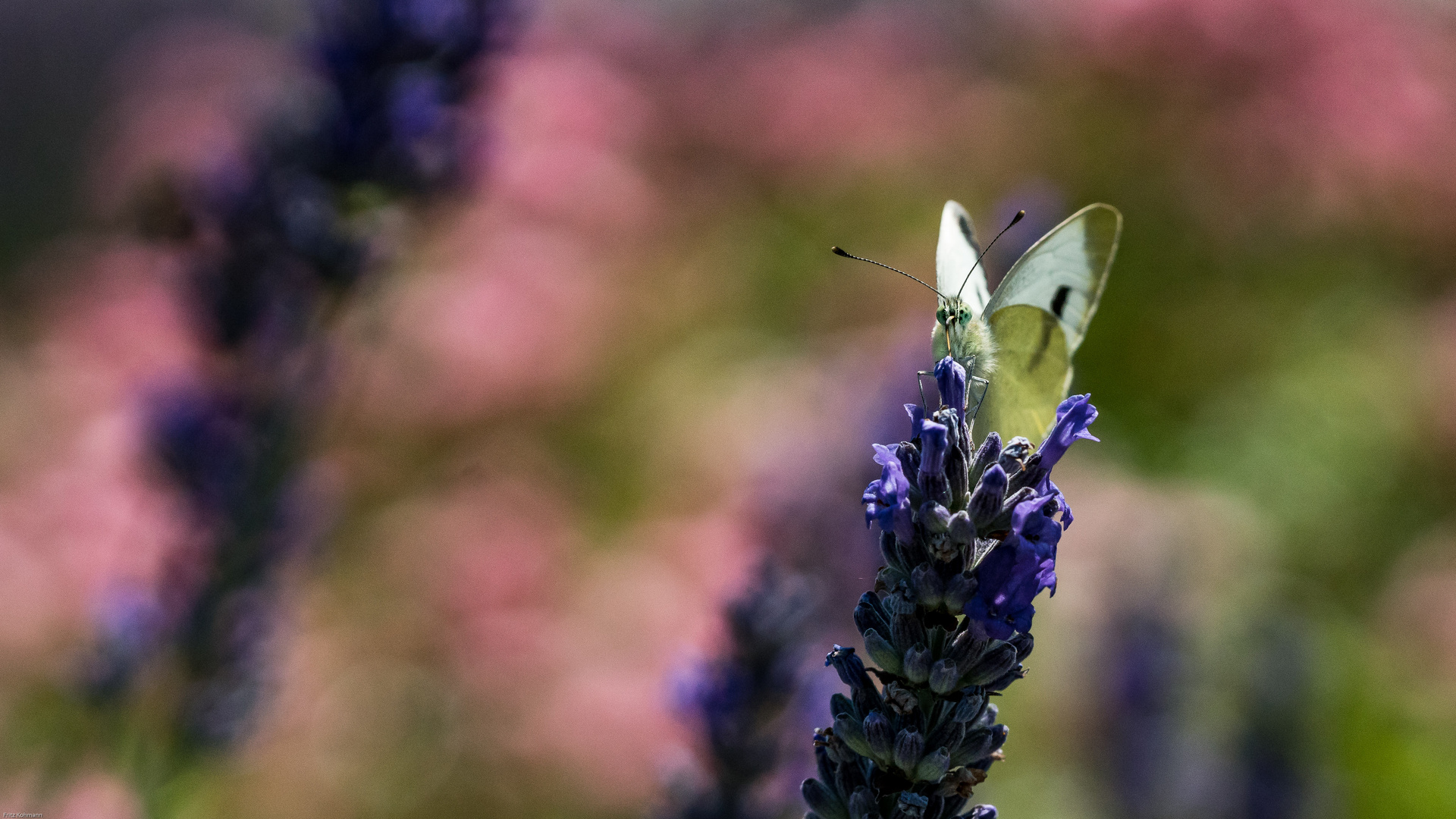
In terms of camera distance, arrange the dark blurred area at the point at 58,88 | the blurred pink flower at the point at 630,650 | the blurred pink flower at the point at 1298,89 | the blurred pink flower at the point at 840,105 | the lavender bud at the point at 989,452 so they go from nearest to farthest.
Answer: the lavender bud at the point at 989,452 < the blurred pink flower at the point at 630,650 < the blurred pink flower at the point at 1298,89 < the blurred pink flower at the point at 840,105 < the dark blurred area at the point at 58,88

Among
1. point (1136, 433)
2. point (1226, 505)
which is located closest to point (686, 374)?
point (1136, 433)

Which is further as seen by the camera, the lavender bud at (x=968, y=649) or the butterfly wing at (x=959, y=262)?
the butterfly wing at (x=959, y=262)

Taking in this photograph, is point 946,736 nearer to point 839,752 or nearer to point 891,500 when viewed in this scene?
point 839,752

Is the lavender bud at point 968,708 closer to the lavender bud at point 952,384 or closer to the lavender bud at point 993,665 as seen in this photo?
the lavender bud at point 993,665

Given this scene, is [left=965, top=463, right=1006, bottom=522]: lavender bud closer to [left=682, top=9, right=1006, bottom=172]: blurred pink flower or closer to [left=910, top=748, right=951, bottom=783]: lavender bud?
[left=910, top=748, right=951, bottom=783]: lavender bud

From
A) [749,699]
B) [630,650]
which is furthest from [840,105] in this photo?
[749,699]

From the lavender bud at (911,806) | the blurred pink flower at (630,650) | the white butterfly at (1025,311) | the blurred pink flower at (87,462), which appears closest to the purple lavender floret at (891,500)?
the lavender bud at (911,806)

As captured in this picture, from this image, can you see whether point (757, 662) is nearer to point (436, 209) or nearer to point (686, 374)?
point (436, 209)
